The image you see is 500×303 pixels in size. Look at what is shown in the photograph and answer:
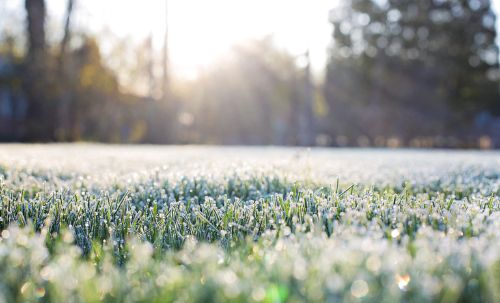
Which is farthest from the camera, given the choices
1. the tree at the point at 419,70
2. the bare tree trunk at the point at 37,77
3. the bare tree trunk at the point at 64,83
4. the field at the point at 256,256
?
the tree at the point at 419,70

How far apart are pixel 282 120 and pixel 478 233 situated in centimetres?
3667

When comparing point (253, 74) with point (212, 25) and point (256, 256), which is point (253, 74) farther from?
point (256, 256)

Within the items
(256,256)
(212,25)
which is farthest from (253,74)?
(256,256)

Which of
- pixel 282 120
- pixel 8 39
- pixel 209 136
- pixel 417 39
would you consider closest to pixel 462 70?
pixel 417 39

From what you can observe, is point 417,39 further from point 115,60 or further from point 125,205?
point 125,205

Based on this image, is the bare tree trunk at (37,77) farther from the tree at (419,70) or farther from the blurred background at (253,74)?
the tree at (419,70)

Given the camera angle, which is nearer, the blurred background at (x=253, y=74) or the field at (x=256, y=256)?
the field at (x=256, y=256)

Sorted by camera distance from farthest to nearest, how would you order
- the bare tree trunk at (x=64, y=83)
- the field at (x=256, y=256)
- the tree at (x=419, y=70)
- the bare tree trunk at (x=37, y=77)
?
the tree at (x=419, y=70) < the bare tree trunk at (x=64, y=83) < the bare tree trunk at (x=37, y=77) < the field at (x=256, y=256)

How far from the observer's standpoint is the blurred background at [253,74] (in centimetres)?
2742

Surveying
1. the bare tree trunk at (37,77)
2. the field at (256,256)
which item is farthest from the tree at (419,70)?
the field at (256,256)

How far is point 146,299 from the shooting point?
64.7 inches

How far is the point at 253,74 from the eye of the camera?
3609 centimetres

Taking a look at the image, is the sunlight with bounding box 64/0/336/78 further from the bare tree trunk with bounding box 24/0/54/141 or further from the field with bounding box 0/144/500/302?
the field with bounding box 0/144/500/302

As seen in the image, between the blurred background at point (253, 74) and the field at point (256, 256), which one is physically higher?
the blurred background at point (253, 74)
